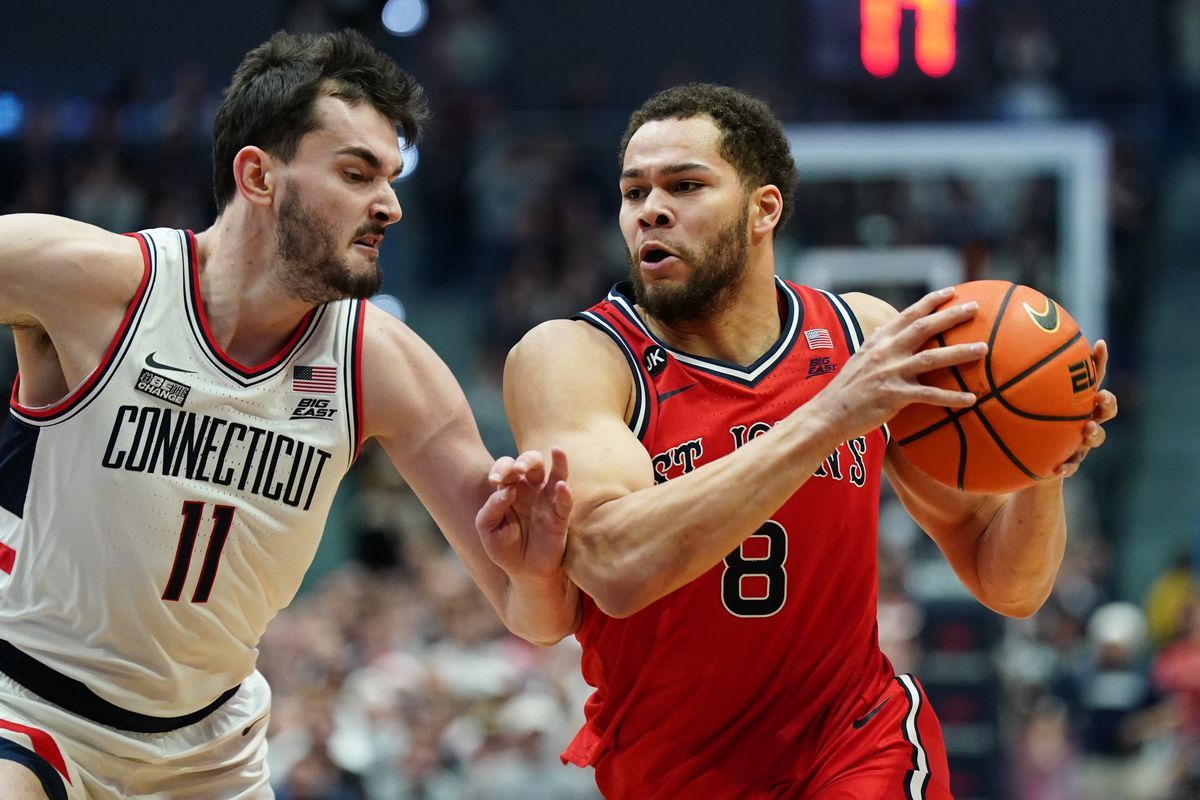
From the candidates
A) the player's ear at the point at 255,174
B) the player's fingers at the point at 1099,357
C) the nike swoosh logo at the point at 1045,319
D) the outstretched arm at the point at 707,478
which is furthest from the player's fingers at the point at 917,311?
the player's ear at the point at 255,174

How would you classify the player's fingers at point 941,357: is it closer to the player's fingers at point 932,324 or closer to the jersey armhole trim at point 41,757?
the player's fingers at point 932,324

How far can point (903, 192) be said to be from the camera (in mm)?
14906

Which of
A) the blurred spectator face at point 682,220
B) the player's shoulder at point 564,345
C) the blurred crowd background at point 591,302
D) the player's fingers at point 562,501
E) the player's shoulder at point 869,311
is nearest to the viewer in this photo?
the player's fingers at point 562,501

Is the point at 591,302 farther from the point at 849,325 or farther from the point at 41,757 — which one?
the point at 41,757

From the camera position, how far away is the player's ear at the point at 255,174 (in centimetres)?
469

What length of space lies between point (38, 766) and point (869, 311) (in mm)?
2735

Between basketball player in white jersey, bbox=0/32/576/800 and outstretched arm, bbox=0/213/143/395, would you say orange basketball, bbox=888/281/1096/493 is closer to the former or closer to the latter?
basketball player in white jersey, bbox=0/32/576/800

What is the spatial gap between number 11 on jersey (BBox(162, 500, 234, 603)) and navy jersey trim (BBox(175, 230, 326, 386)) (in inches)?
14.8

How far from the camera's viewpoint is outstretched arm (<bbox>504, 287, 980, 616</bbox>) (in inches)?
161

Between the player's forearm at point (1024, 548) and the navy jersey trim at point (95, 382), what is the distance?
8.51 feet

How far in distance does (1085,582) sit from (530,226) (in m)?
6.31

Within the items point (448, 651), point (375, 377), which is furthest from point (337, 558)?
point (375, 377)

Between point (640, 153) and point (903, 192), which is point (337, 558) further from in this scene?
point (640, 153)

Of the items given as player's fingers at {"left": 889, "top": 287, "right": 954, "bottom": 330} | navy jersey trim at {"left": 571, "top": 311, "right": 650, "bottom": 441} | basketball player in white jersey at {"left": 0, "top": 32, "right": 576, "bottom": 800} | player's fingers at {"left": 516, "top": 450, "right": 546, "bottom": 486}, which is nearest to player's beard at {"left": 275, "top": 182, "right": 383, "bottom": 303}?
basketball player in white jersey at {"left": 0, "top": 32, "right": 576, "bottom": 800}
